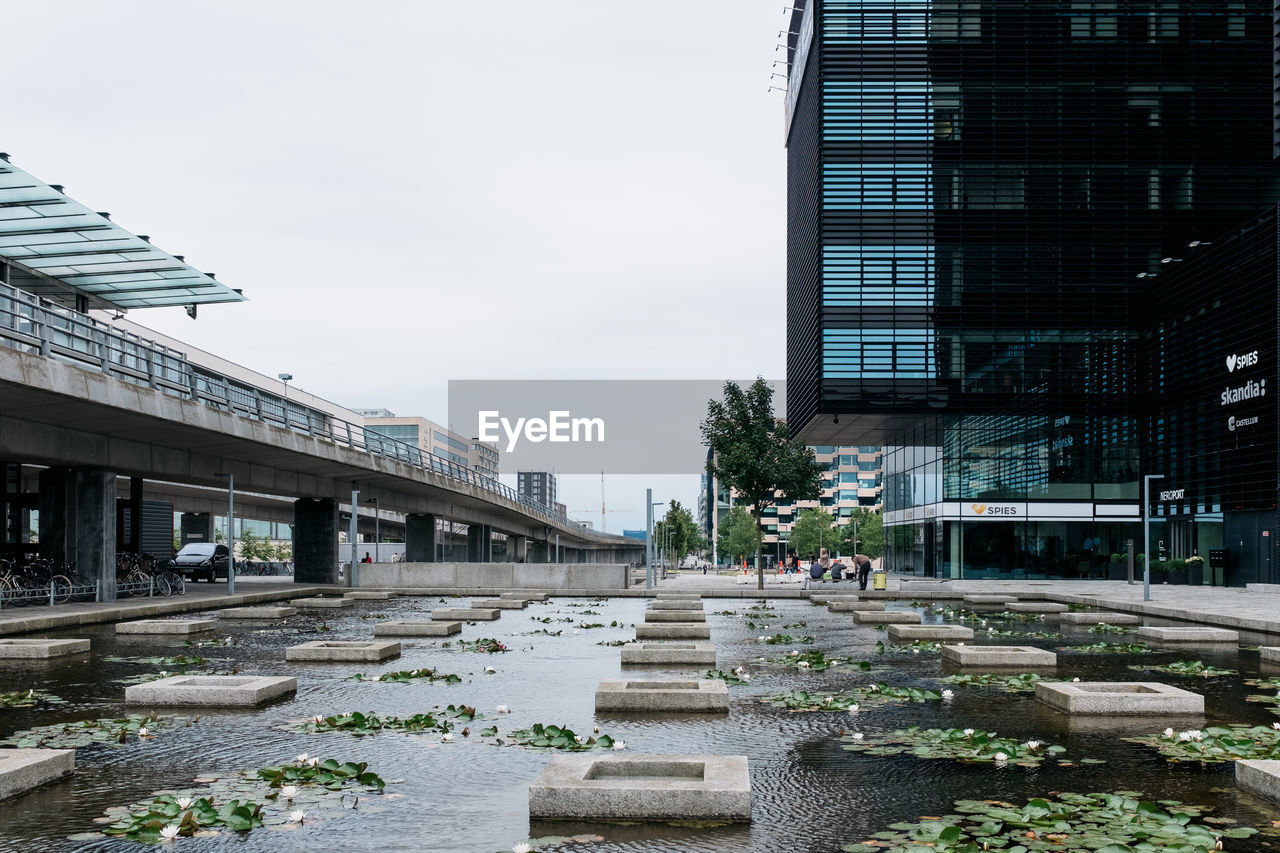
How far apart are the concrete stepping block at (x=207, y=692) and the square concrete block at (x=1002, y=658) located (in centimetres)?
909

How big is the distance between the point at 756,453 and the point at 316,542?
1879 cm

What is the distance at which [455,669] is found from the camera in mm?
14930

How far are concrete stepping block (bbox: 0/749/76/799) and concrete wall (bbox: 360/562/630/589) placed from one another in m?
33.0

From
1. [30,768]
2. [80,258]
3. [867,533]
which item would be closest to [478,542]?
[80,258]

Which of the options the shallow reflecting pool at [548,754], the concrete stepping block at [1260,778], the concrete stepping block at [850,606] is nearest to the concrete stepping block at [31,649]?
the shallow reflecting pool at [548,754]

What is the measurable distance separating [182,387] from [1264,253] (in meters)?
41.1

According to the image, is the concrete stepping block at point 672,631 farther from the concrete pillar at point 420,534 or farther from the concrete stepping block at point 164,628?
the concrete pillar at point 420,534

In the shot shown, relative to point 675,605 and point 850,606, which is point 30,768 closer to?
point 675,605

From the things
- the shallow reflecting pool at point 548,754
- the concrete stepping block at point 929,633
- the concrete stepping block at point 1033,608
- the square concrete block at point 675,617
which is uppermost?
the shallow reflecting pool at point 548,754

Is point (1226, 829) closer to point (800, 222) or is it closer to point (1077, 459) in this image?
point (1077, 459)

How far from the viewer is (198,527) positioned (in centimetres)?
7625

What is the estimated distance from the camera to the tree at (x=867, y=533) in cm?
12650

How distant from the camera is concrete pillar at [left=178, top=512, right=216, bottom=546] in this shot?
246ft

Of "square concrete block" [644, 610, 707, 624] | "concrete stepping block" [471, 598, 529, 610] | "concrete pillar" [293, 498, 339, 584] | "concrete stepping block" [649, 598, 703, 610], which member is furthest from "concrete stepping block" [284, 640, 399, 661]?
"concrete pillar" [293, 498, 339, 584]
